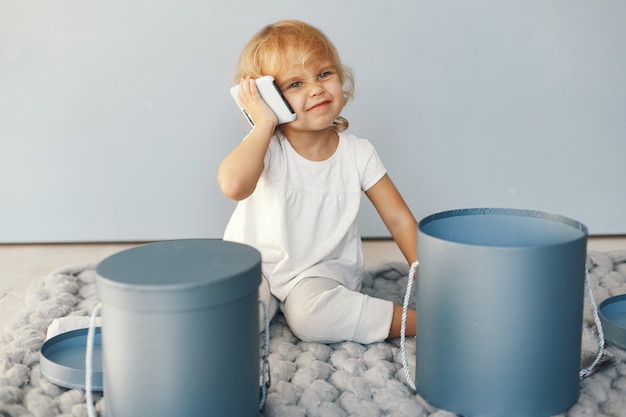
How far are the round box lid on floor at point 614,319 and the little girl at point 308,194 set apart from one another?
27 centimetres

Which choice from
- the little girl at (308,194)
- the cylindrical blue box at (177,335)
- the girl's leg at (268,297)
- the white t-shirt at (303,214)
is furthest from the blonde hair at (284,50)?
the cylindrical blue box at (177,335)

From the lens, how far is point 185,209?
162 centimetres

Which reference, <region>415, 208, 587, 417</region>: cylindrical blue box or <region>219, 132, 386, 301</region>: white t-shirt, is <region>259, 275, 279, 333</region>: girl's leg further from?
<region>415, 208, 587, 417</region>: cylindrical blue box

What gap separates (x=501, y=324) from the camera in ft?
2.67

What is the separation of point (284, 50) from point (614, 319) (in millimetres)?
645

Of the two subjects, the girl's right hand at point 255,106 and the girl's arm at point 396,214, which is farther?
the girl's arm at point 396,214

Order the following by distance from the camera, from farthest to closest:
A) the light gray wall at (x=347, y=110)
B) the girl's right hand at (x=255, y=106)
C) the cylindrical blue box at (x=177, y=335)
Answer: the light gray wall at (x=347, y=110)
the girl's right hand at (x=255, y=106)
the cylindrical blue box at (x=177, y=335)

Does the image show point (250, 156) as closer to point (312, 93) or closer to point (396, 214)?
point (312, 93)

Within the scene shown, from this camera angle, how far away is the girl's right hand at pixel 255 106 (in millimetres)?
1146

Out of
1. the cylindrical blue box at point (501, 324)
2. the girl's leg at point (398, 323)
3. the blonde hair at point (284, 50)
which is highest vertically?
the blonde hair at point (284, 50)

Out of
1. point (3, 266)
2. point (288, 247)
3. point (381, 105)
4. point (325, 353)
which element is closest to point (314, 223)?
point (288, 247)

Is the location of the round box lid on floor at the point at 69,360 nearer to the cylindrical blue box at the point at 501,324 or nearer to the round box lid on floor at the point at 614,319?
the cylindrical blue box at the point at 501,324

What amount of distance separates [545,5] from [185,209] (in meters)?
0.86

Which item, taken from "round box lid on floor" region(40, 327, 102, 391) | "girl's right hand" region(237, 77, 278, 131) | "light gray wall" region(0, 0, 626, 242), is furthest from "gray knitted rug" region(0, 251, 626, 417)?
"light gray wall" region(0, 0, 626, 242)
